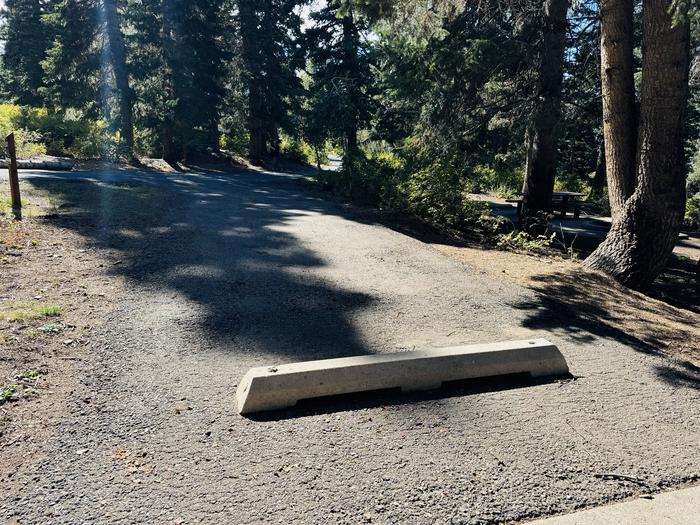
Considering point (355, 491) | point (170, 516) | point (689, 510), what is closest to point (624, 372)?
point (689, 510)

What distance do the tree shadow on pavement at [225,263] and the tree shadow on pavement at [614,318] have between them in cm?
220

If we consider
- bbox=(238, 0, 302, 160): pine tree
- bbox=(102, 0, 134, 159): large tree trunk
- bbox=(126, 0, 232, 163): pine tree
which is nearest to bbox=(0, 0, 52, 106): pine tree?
bbox=(126, 0, 232, 163): pine tree

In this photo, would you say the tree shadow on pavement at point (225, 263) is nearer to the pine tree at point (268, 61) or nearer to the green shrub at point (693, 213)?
the green shrub at point (693, 213)

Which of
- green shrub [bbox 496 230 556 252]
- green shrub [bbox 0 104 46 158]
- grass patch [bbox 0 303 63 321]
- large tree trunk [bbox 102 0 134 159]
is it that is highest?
large tree trunk [bbox 102 0 134 159]

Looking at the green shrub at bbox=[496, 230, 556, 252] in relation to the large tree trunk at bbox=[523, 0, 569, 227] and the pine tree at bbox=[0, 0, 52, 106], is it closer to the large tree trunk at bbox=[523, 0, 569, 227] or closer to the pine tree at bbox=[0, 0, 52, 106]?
the large tree trunk at bbox=[523, 0, 569, 227]

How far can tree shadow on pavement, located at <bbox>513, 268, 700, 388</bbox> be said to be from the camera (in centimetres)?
525

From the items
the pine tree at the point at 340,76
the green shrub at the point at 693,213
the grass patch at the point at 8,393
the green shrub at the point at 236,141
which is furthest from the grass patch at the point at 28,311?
the green shrub at the point at 236,141

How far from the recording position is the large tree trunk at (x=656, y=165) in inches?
294

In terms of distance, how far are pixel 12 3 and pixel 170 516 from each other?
47455mm

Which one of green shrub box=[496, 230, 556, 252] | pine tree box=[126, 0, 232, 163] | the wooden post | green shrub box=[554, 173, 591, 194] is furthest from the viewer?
green shrub box=[554, 173, 591, 194]

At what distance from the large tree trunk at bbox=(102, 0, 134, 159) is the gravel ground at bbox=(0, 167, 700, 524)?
2107 cm

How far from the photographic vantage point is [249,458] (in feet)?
10.2

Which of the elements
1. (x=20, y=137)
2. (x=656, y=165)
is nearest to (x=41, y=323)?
(x=656, y=165)

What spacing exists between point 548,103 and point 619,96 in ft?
11.4
